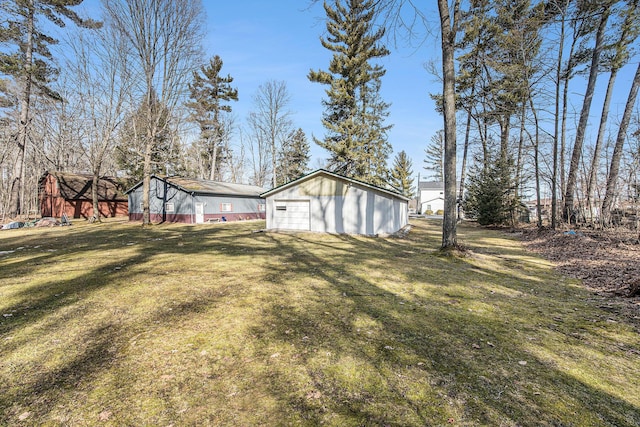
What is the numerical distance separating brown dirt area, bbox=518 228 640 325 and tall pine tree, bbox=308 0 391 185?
15115 millimetres

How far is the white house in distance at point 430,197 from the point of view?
56719 mm

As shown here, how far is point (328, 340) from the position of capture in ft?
12.1

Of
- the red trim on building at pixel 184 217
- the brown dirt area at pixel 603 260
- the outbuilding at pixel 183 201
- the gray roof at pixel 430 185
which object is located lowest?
the brown dirt area at pixel 603 260

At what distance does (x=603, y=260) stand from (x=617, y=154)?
7.81 metres

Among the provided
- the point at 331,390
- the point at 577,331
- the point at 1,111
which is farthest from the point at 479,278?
the point at 1,111

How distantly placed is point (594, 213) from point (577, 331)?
45.3 feet

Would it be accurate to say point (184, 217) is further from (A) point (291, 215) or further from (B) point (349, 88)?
(B) point (349, 88)

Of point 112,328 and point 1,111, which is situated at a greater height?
point 1,111

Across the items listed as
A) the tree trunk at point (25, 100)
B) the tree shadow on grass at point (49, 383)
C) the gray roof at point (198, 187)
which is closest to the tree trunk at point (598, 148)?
the tree shadow on grass at point (49, 383)

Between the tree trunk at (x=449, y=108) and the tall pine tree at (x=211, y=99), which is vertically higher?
the tall pine tree at (x=211, y=99)

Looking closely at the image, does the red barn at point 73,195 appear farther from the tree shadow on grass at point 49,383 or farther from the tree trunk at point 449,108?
the tree trunk at point 449,108

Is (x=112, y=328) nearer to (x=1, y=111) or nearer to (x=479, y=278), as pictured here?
(x=479, y=278)

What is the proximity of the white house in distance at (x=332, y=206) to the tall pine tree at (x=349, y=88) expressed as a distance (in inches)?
370

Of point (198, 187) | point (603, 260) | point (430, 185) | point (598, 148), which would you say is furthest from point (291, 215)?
point (430, 185)
